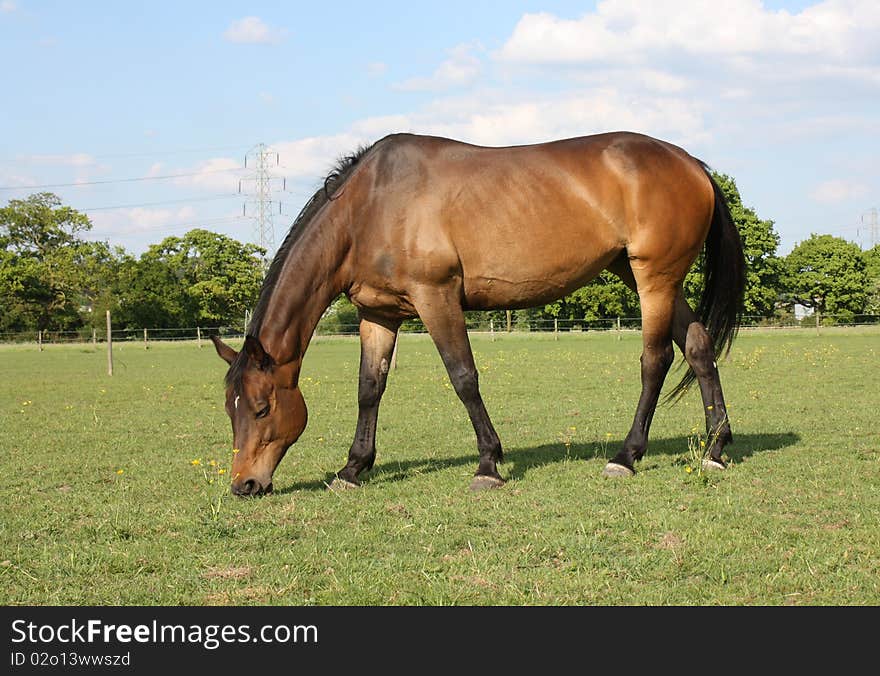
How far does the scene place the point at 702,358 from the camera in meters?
7.79

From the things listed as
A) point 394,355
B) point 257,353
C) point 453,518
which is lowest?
point 453,518

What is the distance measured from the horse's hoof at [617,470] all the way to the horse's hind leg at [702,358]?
3.61 feet

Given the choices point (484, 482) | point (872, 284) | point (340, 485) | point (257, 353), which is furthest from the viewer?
point (872, 284)

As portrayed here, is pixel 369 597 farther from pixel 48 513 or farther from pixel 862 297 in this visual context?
pixel 862 297

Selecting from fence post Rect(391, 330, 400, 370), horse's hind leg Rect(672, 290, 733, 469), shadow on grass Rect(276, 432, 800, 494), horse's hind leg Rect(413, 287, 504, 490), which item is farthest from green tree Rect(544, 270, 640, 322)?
horse's hind leg Rect(413, 287, 504, 490)

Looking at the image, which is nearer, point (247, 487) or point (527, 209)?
point (247, 487)

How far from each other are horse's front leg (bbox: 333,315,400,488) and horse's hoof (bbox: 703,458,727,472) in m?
2.79

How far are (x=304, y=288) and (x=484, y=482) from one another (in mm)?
2051

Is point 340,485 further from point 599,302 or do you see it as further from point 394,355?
point 599,302

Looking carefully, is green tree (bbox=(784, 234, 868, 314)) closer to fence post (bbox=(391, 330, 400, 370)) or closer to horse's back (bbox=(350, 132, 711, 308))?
fence post (bbox=(391, 330, 400, 370))

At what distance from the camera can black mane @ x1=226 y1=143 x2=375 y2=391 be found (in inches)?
249

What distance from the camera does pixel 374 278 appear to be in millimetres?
6789

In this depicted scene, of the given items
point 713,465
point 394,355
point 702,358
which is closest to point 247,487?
point 713,465

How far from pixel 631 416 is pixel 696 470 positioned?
4.59 m
